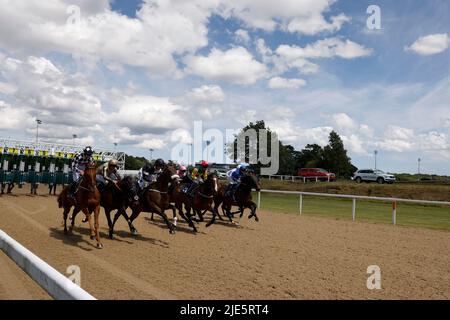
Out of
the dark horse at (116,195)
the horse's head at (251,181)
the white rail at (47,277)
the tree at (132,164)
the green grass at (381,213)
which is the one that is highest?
the tree at (132,164)

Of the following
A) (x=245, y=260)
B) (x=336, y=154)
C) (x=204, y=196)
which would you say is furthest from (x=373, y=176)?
(x=245, y=260)

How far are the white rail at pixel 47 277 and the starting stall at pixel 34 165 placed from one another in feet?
58.3

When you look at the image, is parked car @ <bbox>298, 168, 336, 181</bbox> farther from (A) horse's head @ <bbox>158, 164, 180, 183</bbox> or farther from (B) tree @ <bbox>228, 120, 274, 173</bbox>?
(A) horse's head @ <bbox>158, 164, 180, 183</bbox>

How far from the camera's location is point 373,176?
37.1 m

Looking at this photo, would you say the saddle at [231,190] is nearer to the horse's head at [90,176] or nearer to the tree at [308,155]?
the horse's head at [90,176]

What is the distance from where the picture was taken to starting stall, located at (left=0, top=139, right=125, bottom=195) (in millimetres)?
20484

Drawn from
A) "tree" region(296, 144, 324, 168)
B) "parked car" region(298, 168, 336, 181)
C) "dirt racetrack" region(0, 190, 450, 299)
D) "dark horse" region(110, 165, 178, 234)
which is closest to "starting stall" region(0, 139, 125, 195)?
"dirt racetrack" region(0, 190, 450, 299)

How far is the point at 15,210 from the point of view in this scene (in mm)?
14312

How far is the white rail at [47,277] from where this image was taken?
9.62 ft

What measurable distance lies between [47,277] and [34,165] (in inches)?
819

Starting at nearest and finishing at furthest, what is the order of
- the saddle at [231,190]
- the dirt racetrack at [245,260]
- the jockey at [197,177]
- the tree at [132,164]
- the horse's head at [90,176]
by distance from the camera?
the dirt racetrack at [245,260], the horse's head at [90,176], the jockey at [197,177], the saddle at [231,190], the tree at [132,164]

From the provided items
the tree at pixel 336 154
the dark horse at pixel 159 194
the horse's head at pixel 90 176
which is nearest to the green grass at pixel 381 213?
the dark horse at pixel 159 194

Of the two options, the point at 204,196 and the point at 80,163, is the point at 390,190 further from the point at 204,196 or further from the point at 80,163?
the point at 80,163
